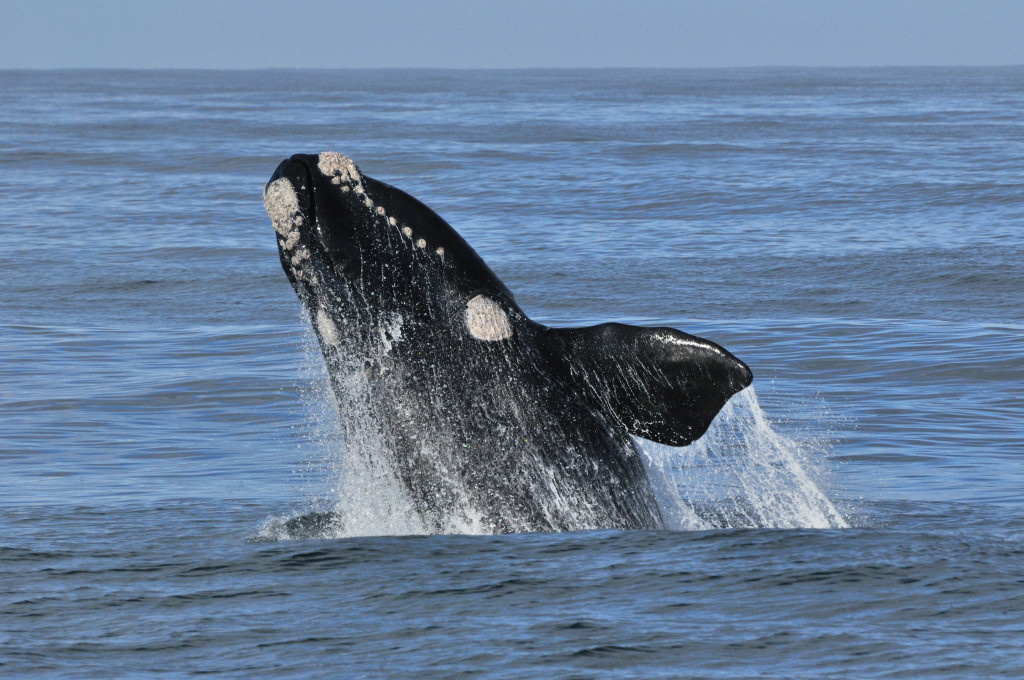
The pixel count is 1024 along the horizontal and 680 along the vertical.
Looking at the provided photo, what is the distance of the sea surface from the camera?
22.9 ft

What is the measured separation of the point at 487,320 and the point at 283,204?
134cm

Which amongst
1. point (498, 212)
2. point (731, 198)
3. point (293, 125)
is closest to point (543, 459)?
point (498, 212)

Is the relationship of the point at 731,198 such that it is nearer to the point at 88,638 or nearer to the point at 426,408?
the point at 426,408

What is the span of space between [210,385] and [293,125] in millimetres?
55084

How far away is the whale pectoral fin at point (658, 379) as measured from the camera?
8.41 m

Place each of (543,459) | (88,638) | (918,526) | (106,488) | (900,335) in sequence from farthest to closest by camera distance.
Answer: (900,335)
(106,488)
(918,526)
(543,459)
(88,638)

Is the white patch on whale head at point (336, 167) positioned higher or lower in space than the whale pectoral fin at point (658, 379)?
higher

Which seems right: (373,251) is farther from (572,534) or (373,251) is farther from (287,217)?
(572,534)

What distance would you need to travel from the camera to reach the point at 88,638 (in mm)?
7168

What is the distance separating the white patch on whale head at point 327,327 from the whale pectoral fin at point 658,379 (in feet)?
4.70

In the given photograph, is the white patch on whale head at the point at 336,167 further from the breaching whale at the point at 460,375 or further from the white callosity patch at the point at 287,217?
the white callosity patch at the point at 287,217

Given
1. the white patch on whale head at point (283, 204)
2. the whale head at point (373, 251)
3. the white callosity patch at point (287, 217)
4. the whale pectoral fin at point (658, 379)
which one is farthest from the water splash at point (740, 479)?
the white patch on whale head at point (283, 204)

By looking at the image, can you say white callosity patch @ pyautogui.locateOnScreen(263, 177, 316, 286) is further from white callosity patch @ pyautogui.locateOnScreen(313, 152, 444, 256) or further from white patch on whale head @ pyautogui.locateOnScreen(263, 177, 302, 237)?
white callosity patch @ pyautogui.locateOnScreen(313, 152, 444, 256)

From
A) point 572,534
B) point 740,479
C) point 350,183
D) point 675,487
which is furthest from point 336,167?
point 740,479
